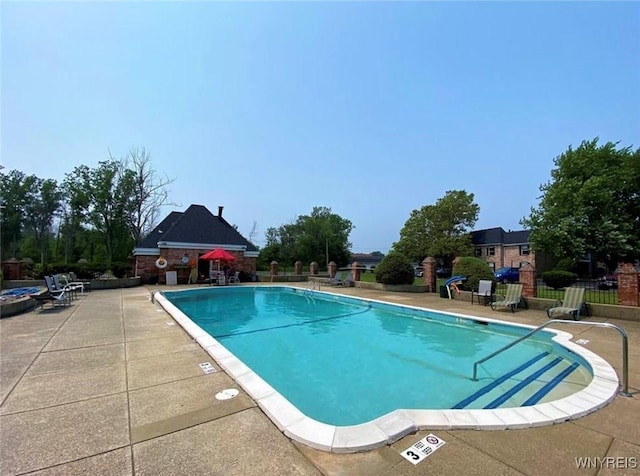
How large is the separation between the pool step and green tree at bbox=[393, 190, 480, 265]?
3106 centimetres

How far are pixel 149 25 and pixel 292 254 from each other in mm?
40817

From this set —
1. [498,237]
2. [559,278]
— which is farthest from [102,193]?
[498,237]

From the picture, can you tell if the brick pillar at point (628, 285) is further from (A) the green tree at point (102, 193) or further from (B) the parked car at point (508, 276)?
(A) the green tree at point (102, 193)

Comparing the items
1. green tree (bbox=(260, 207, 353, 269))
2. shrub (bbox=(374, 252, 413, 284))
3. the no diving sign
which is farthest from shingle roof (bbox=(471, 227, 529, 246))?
the no diving sign

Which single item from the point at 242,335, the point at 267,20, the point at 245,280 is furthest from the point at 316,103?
the point at 245,280

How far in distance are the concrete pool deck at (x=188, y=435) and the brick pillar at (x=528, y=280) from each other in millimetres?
5740

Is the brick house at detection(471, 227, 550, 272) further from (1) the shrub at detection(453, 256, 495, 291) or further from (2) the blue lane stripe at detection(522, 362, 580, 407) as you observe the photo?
(2) the blue lane stripe at detection(522, 362, 580, 407)

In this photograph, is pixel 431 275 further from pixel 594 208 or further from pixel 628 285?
pixel 594 208

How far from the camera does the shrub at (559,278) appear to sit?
50.9ft

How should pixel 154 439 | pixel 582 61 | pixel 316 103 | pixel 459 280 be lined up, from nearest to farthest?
1. pixel 154 439
2. pixel 582 61
3. pixel 459 280
4. pixel 316 103

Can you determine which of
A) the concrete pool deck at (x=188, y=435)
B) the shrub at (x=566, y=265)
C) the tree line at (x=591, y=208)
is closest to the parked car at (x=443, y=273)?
the tree line at (x=591, y=208)

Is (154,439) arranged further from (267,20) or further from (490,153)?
(490,153)

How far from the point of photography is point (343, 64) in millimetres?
12250

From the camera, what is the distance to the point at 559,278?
1571 centimetres
